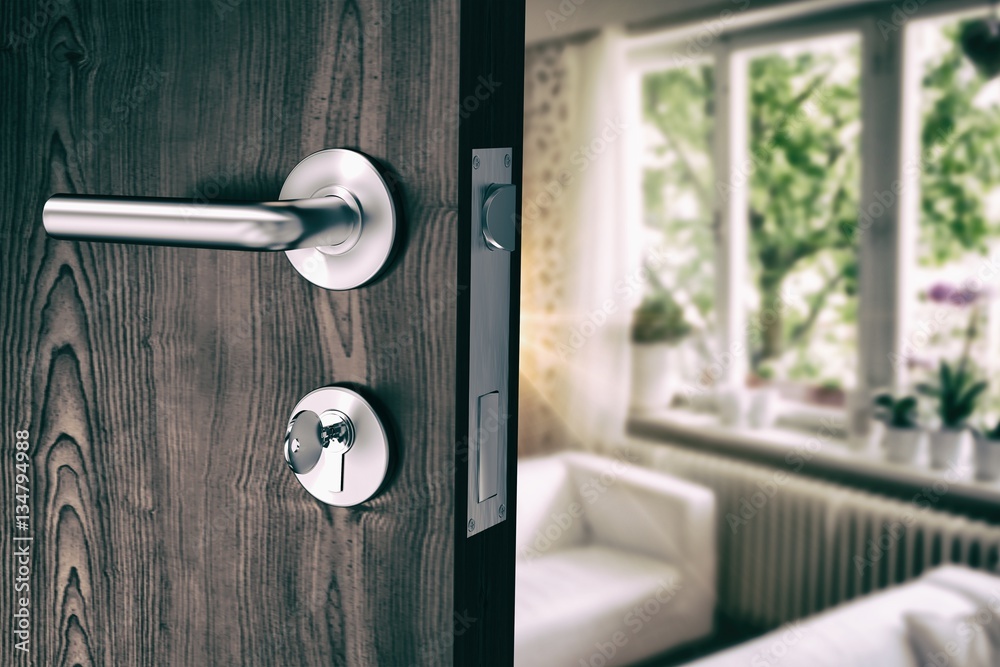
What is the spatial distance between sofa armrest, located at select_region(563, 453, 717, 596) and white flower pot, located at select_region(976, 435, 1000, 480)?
0.68 meters

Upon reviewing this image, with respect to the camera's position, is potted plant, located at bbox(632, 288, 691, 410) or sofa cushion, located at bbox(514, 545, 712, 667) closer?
sofa cushion, located at bbox(514, 545, 712, 667)

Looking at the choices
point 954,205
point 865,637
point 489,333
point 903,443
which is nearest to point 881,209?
point 954,205

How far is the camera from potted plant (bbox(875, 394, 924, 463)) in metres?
2.25

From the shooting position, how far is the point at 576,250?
3.00 metres

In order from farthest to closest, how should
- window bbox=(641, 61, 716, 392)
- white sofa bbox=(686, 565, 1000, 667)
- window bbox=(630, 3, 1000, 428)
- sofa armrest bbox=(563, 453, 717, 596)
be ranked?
1. window bbox=(641, 61, 716, 392)
2. sofa armrest bbox=(563, 453, 717, 596)
3. window bbox=(630, 3, 1000, 428)
4. white sofa bbox=(686, 565, 1000, 667)

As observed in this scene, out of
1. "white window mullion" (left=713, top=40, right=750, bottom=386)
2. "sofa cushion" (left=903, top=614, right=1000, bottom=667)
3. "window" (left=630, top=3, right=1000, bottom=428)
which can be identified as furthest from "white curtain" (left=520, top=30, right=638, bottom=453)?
"sofa cushion" (left=903, top=614, right=1000, bottom=667)

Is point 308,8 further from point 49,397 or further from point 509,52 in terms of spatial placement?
point 49,397

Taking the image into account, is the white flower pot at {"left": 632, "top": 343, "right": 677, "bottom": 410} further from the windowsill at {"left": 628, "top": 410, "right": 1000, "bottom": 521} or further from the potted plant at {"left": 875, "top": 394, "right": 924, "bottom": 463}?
the potted plant at {"left": 875, "top": 394, "right": 924, "bottom": 463}

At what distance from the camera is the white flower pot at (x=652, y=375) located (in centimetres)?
288

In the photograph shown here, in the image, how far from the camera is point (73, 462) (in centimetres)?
36

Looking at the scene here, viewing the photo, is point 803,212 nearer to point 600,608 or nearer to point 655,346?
point 655,346

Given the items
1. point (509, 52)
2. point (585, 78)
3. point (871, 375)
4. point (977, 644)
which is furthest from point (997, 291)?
point (509, 52)

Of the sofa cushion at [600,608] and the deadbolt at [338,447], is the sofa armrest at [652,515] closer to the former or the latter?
the sofa cushion at [600,608]

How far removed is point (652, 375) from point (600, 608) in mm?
1007
